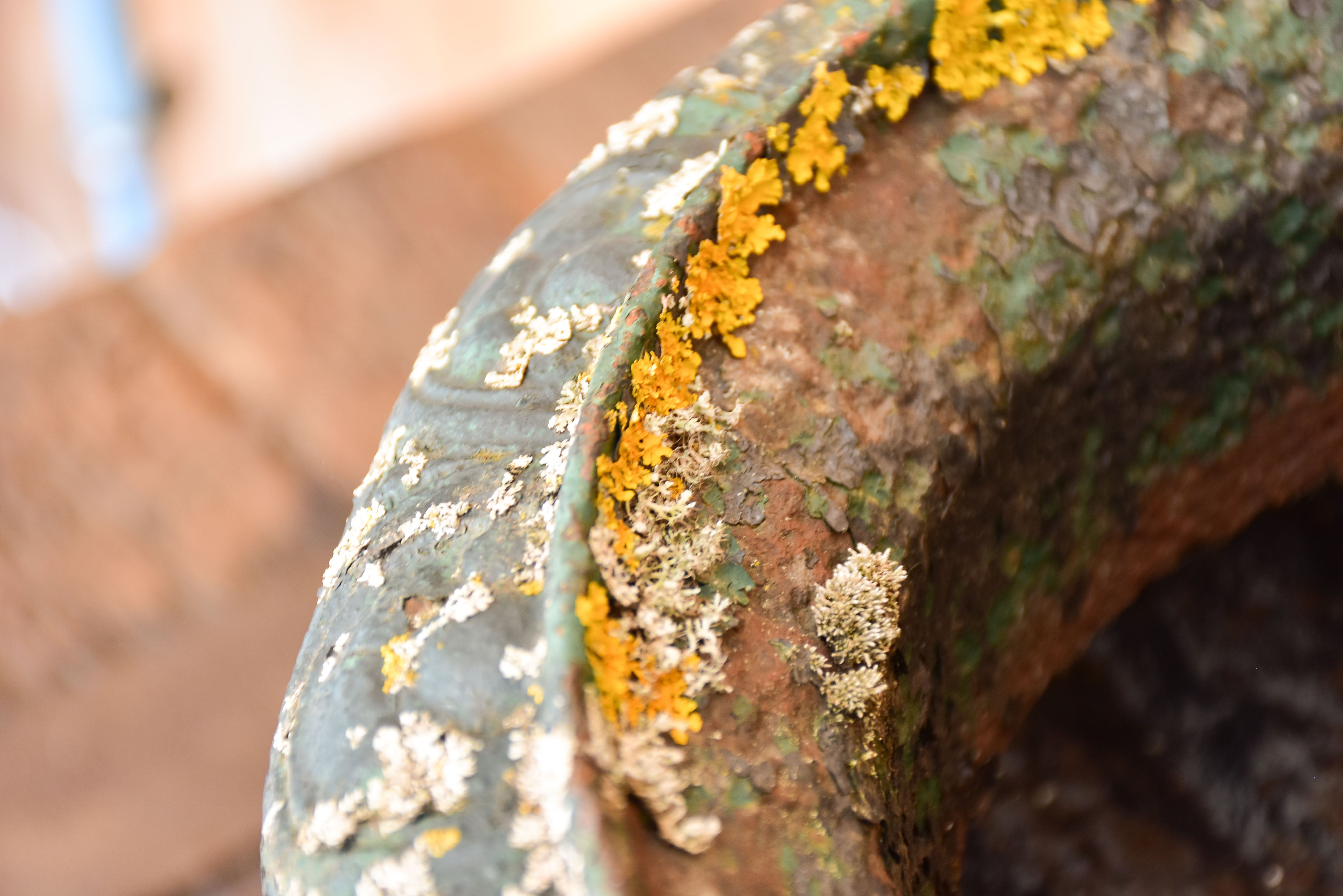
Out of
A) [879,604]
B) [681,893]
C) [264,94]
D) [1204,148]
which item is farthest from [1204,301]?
[264,94]

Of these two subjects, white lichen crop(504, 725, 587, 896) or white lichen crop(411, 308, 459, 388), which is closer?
white lichen crop(504, 725, 587, 896)

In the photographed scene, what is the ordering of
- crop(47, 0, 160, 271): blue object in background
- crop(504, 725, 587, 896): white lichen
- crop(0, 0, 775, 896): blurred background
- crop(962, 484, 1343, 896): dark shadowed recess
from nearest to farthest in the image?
crop(504, 725, 587, 896): white lichen < crop(962, 484, 1343, 896): dark shadowed recess < crop(0, 0, 775, 896): blurred background < crop(47, 0, 160, 271): blue object in background

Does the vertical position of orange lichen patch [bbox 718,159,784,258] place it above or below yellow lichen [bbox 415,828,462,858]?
above

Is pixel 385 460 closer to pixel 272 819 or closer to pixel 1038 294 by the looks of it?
pixel 272 819

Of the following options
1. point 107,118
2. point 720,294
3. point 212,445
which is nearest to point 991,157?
point 720,294

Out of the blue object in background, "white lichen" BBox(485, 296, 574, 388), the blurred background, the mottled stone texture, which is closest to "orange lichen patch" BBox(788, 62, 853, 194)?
the mottled stone texture

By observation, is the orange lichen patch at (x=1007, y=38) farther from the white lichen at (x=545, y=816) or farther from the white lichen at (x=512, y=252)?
the white lichen at (x=545, y=816)

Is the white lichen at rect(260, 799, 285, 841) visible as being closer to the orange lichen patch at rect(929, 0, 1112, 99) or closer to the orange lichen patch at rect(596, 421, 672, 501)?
the orange lichen patch at rect(596, 421, 672, 501)
